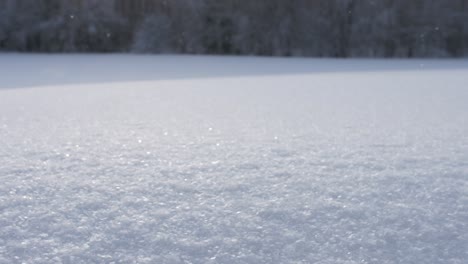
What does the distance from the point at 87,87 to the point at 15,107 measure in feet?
3.47

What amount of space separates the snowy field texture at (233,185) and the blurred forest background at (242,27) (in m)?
6.38

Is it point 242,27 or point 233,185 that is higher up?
point 242,27

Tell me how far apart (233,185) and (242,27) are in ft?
25.6

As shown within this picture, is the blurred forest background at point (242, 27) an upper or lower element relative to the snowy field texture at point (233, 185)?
upper

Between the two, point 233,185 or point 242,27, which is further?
point 242,27

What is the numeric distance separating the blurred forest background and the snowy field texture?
638 cm

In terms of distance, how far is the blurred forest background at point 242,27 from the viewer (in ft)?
27.5

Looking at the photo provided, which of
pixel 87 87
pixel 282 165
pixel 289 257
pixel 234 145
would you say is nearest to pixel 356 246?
pixel 289 257

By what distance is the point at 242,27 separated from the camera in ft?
28.3

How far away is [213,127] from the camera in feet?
5.91

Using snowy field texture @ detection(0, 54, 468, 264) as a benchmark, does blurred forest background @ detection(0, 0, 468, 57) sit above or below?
above

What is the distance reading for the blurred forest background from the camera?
27.5 ft

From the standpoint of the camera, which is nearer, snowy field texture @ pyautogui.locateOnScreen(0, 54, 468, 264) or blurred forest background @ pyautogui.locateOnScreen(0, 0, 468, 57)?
snowy field texture @ pyautogui.locateOnScreen(0, 54, 468, 264)

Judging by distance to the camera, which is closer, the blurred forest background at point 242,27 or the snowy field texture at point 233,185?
the snowy field texture at point 233,185
